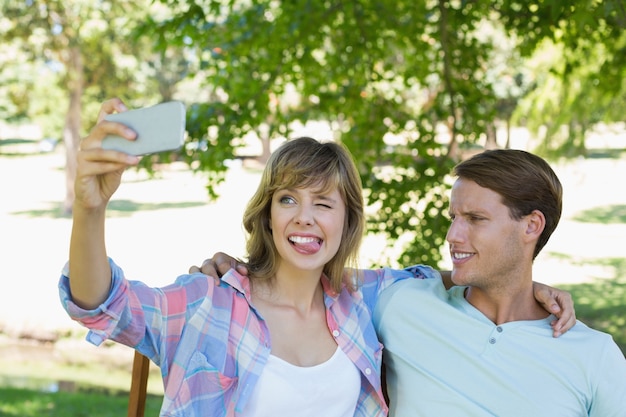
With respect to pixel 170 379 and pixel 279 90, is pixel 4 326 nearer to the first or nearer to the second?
pixel 279 90

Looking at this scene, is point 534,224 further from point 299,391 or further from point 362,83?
point 362,83

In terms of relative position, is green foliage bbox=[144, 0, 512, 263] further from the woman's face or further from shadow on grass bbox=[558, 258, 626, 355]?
shadow on grass bbox=[558, 258, 626, 355]

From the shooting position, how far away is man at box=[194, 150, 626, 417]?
2.21 meters

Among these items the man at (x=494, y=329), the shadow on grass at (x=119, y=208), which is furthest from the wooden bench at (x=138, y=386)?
the shadow on grass at (x=119, y=208)

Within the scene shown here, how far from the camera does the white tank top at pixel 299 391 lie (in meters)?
2.04

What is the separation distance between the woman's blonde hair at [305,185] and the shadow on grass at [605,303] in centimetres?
682

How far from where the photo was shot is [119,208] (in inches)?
871

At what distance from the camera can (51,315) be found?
10.3 metres

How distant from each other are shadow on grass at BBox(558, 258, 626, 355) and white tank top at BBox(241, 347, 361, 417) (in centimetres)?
702

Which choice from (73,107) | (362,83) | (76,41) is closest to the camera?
(362,83)

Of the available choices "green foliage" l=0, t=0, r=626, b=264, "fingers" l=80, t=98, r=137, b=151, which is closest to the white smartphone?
"fingers" l=80, t=98, r=137, b=151

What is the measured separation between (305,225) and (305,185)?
0.39 ft

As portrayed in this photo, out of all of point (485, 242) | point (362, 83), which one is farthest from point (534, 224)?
point (362, 83)

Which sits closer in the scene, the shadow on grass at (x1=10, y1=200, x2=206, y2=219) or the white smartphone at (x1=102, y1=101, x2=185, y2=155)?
the white smartphone at (x1=102, y1=101, x2=185, y2=155)
